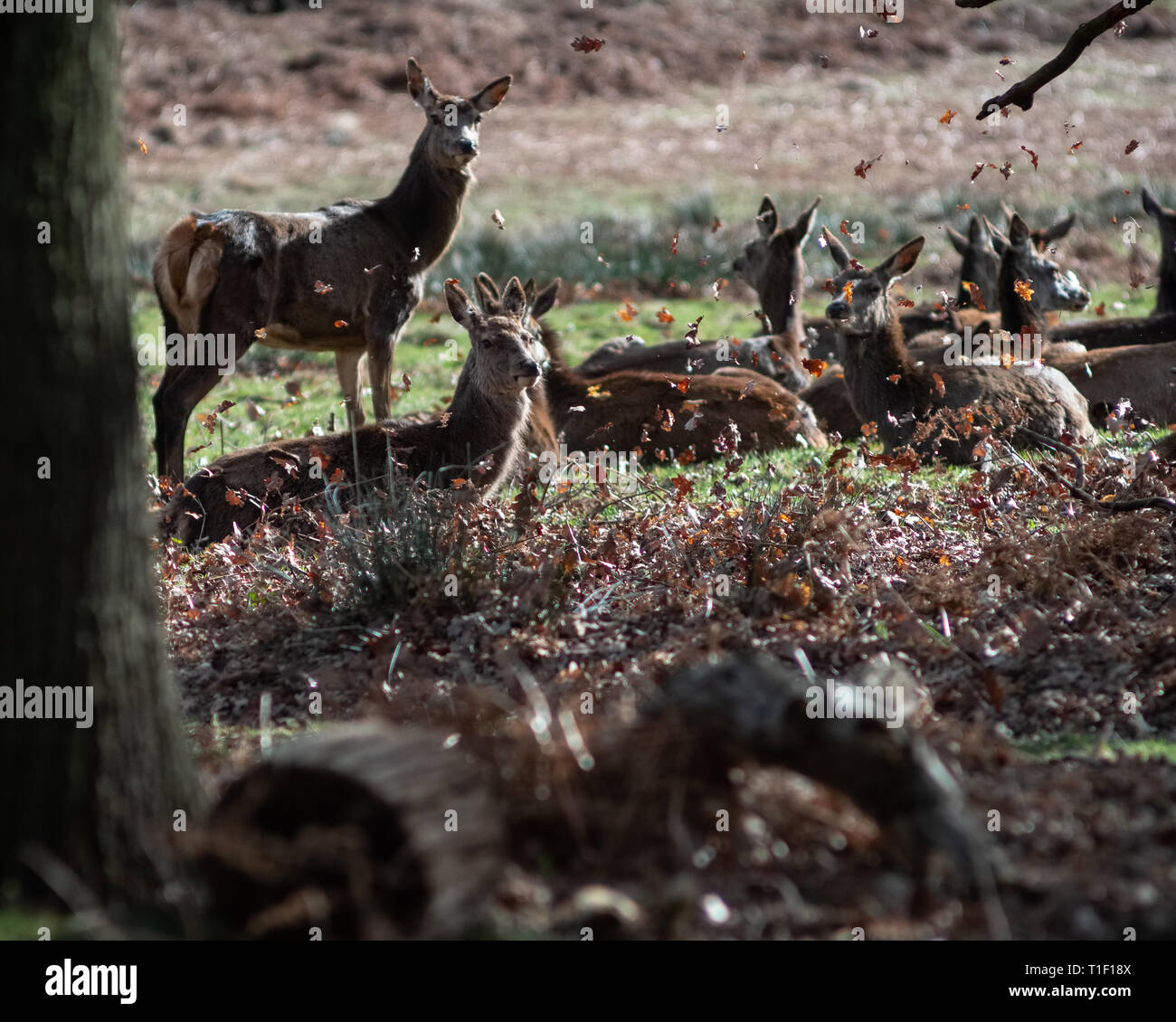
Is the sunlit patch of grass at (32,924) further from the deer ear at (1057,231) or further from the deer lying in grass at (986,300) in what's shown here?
the deer ear at (1057,231)

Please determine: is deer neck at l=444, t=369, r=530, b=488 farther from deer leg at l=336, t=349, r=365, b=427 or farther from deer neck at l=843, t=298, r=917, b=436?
deer neck at l=843, t=298, r=917, b=436

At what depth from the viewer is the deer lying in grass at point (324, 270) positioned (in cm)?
1138

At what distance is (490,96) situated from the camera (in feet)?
41.0

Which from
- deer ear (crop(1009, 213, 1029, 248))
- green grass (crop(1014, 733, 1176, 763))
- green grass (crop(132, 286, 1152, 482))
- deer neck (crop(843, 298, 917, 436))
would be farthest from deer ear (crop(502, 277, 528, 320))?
deer ear (crop(1009, 213, 1029, 248))

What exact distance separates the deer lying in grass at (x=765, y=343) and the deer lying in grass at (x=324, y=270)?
2.10 metres

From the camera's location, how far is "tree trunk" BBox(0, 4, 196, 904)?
4520 millimetres

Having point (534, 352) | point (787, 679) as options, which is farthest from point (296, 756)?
point (534, 352)

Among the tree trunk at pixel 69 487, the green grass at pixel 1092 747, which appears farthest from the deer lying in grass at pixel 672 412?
the tree trunk at pixel 69 487

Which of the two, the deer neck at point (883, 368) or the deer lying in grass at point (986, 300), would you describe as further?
the deer lying in grass at point (986, 300)

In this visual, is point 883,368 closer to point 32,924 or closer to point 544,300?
point 544,300

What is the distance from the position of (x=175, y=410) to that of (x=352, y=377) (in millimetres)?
2019

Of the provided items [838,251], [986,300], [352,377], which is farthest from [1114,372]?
[352,377]
